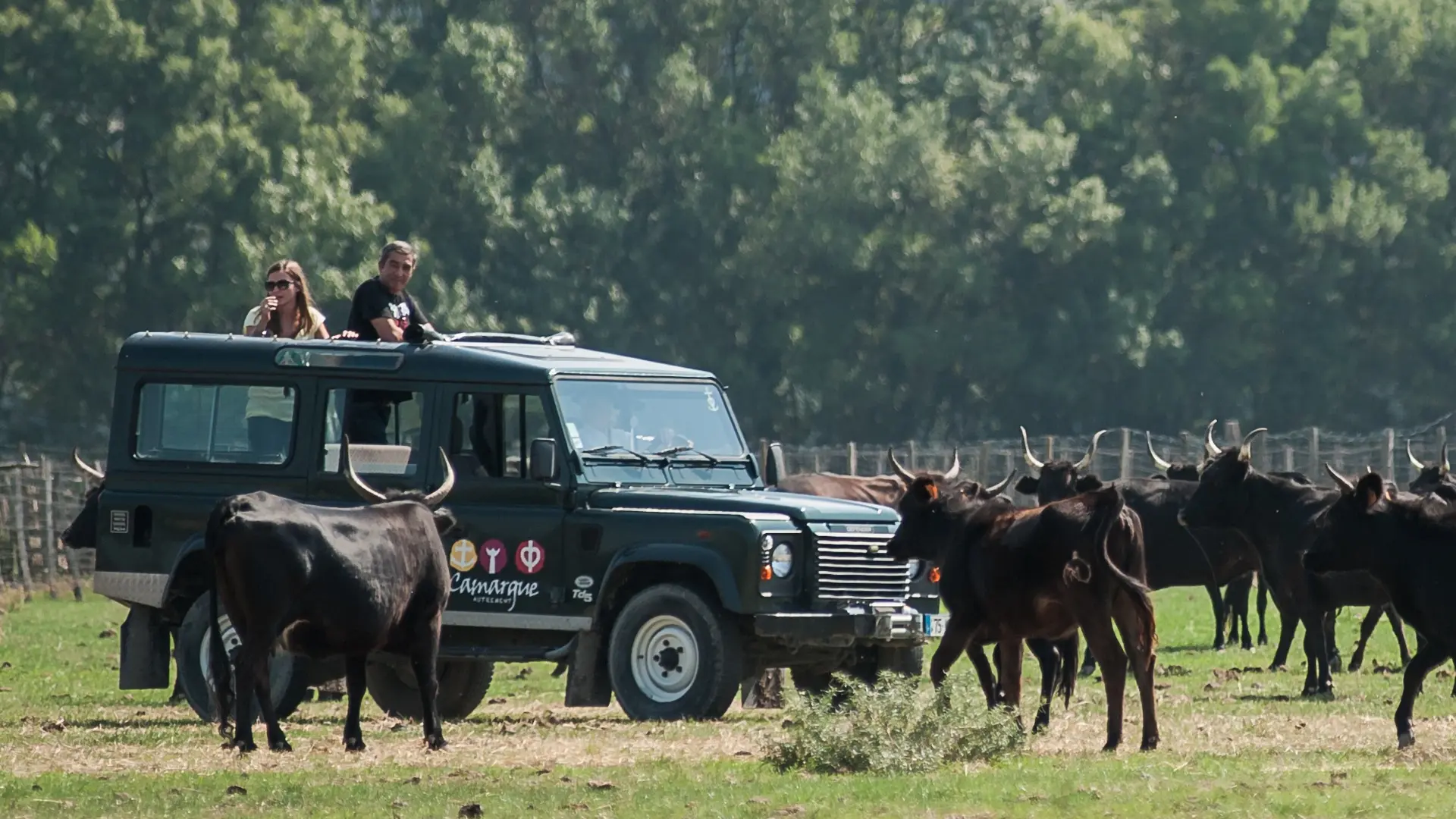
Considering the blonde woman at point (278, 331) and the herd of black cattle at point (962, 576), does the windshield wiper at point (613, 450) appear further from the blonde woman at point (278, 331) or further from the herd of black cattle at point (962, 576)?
the blonde woman at point (278, 331)

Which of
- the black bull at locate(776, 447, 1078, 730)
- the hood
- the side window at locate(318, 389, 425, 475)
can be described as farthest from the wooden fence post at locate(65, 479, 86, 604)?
the hood

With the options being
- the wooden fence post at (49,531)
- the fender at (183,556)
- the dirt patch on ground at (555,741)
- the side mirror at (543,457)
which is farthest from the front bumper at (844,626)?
the wooden fence post at (49,531)

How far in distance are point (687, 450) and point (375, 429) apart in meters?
1.97

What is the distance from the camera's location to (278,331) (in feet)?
55.5

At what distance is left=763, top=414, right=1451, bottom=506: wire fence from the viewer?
115 ft

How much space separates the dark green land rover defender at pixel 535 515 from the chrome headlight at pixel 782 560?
0.6 inches

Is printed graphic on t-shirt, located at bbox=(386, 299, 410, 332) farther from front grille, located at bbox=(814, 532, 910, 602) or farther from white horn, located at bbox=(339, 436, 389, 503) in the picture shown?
front grille, located at bbox=(814, 532, 910, 602)

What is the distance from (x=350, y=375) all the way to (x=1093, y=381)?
40126 mm

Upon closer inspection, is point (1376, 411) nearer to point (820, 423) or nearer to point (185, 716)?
point (820, 423)

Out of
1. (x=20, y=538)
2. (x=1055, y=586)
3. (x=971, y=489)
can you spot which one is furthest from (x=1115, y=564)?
(x=20, y=538)

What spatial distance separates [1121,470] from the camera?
34781mm

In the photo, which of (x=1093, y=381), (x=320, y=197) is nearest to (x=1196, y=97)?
(x=1093, y=381)

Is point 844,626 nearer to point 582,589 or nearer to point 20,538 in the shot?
point 582,589

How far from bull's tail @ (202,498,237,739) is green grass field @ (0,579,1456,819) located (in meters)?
0.26
